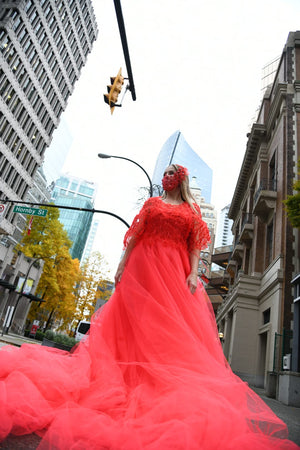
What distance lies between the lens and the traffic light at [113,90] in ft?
30.2

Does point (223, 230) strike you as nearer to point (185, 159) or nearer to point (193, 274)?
point (185, 159)

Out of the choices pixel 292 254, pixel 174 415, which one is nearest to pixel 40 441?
pixel 174 415

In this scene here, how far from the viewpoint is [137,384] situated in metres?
2.53

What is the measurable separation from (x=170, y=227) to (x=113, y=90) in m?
6.89

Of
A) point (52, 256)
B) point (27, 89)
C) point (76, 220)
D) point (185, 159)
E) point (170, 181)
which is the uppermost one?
point (185, 159)

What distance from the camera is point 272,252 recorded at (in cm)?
1791

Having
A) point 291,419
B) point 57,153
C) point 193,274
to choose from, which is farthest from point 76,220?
point 193,274

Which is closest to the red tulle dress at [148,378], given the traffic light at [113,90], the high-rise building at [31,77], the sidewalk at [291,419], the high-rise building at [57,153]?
the sidewalk at [291,419]

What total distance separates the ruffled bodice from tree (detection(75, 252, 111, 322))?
1261 inches

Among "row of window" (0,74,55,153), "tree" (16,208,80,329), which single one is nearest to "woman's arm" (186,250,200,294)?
"tree" (16,208,80,329)

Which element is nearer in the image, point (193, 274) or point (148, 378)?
point (148, 378)

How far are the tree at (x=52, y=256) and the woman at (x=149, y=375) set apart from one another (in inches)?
989

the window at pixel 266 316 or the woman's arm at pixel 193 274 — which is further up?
the window at pixel 266 316

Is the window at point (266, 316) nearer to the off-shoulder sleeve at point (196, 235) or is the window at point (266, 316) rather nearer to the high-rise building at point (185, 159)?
the off-shoulder sleeve at point (196, 235)
